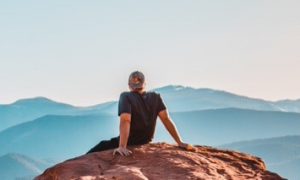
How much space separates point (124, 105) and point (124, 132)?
0.36 m

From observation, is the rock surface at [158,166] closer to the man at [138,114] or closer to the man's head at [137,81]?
the man at [138,114]

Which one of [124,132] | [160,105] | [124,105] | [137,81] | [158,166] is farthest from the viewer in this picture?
[160,105]

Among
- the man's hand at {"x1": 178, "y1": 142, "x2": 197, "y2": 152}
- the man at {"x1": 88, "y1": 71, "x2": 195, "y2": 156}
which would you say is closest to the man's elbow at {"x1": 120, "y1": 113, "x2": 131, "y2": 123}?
the man at {"x1": 88, "y1": 71, "x2": 195, "y2": 156}

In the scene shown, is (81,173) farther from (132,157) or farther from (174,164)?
(174,164)

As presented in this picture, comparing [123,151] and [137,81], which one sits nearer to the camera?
[123,151]

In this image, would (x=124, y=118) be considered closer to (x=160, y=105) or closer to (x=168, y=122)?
(x=160, y=105)

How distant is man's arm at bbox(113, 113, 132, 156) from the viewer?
663 cm

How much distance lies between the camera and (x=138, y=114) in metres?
6.94

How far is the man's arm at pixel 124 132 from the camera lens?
663 centimetres

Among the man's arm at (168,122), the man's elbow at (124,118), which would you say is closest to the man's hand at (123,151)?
the man's elbow at (124,118)

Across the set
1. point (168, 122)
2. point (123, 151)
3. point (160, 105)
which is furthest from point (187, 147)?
point (123, 151)

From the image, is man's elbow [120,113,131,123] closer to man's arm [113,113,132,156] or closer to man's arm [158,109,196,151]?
man's arm [113,113,132,156]

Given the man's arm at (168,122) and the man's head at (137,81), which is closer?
the man's head at (137,81)

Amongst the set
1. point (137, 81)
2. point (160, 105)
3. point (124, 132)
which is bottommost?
point (124, 132)
